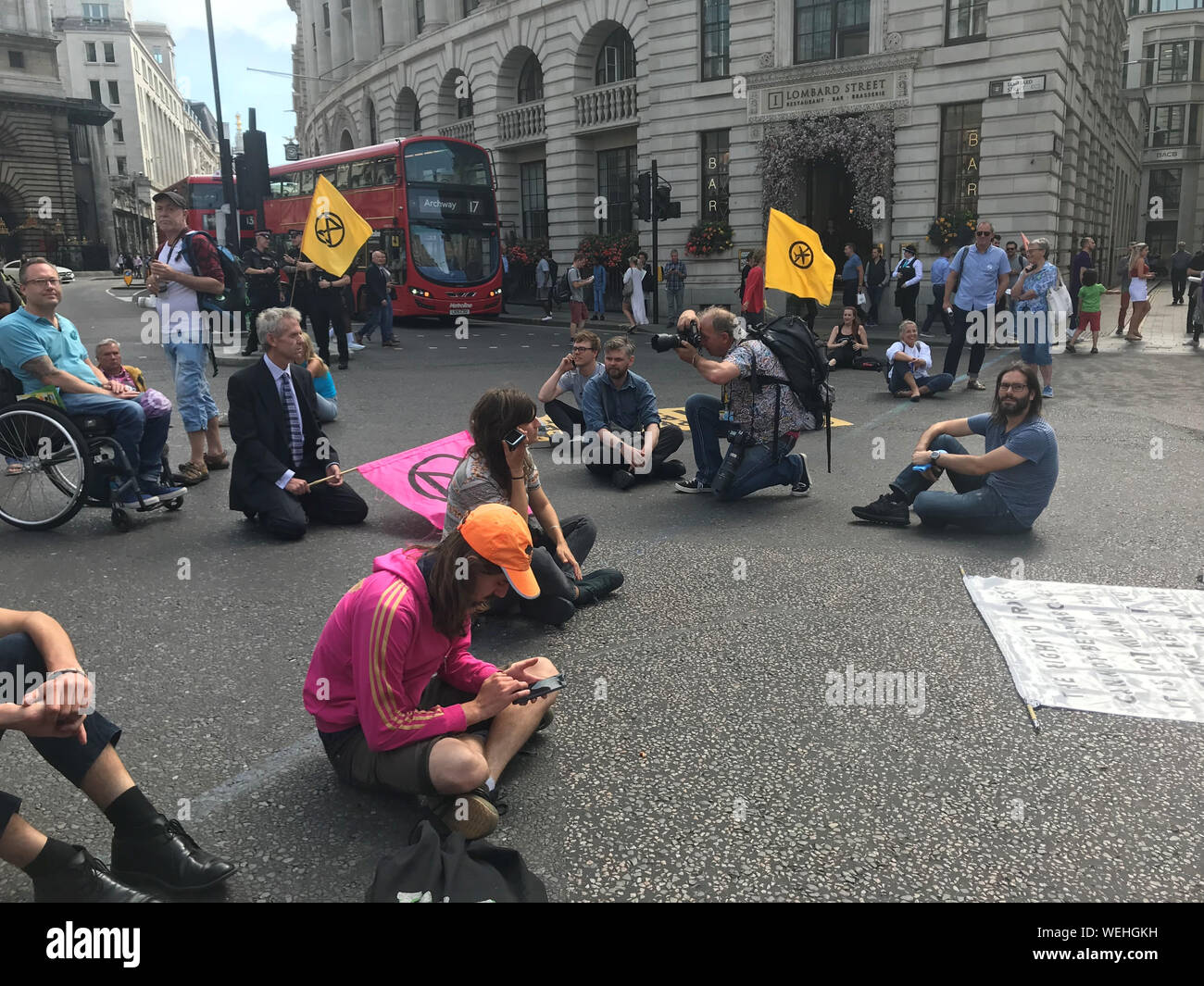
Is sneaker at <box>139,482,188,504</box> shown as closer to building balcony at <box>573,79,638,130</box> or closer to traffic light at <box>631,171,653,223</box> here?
traffic light at <box>631,171,653,223</box>

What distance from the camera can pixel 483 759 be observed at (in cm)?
304

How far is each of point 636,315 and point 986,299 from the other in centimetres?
1194

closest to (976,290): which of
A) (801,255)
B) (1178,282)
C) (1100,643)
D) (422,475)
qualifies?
(801,255)

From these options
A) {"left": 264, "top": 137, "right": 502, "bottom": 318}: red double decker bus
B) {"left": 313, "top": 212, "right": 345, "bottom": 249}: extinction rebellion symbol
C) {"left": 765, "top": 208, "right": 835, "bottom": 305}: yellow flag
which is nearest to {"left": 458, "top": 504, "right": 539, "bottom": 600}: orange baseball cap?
{"left": 765, "top": 208, "right": 835, "bottom": 305}: yellow flag

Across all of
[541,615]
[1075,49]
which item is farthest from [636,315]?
[541,615]

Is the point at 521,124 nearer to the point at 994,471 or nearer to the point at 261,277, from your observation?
the point at 261,277

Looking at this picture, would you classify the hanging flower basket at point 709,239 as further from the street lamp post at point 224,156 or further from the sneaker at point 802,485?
the sneaker at point 802,485

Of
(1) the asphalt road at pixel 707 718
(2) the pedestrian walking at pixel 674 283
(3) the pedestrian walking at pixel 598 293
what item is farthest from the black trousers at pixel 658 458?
(3) the pedestrian walking at pixel 598 293

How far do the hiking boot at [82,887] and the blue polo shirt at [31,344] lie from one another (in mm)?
4754

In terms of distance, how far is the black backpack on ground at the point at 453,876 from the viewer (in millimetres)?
2475

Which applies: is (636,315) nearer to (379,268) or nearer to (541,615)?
(379,268)

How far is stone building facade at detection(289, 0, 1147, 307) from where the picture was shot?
22.2 meters

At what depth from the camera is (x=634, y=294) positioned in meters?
23.3

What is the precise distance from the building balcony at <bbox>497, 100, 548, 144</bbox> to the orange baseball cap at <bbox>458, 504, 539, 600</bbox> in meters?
31.3
